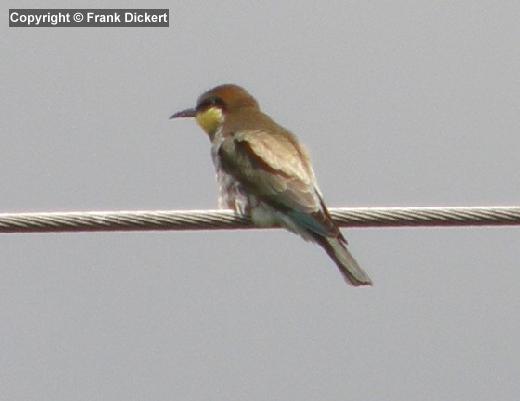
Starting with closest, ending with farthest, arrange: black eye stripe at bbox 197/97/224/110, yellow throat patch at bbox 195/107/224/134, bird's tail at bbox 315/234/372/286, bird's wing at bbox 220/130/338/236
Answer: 1. bird's tail at bbox 315/234/372/286
2. bird's wing at bbox 220/130/338/236
3. yellow throat patch at bbox 195/107/224/134
4. black eye stripe at bbox 197/97/224/110

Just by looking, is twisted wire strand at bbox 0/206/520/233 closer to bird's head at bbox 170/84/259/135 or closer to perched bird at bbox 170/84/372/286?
perched bird at bbox 170/84/372/286

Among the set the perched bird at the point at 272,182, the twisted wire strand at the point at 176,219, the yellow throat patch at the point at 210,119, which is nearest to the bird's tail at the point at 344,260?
the perched bird at the point at 272,182

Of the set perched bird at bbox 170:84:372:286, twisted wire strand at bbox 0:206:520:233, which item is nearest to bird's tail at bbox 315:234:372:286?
perched bird at bbox 170:84:372:286

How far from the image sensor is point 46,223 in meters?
4.29

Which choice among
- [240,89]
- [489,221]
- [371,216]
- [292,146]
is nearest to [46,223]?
[371,216]

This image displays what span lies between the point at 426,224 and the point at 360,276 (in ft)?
2.47

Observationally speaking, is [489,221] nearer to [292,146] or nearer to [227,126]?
[292,146]

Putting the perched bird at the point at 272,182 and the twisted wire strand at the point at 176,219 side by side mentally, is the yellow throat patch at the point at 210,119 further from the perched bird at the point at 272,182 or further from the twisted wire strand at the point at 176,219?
the twisted wire strand at the point at 176,219

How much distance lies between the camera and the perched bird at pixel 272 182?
512cm

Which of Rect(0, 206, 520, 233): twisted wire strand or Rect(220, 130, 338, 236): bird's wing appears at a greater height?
Rect(220, 130, 338, 236): bird's wing

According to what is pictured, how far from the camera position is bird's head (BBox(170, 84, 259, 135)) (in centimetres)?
652

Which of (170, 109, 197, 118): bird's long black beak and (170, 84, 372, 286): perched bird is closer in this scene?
(170, 84, 372, 286): perched bird

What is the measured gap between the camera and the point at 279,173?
548cm

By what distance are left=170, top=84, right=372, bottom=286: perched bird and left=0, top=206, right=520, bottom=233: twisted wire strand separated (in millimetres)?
706
